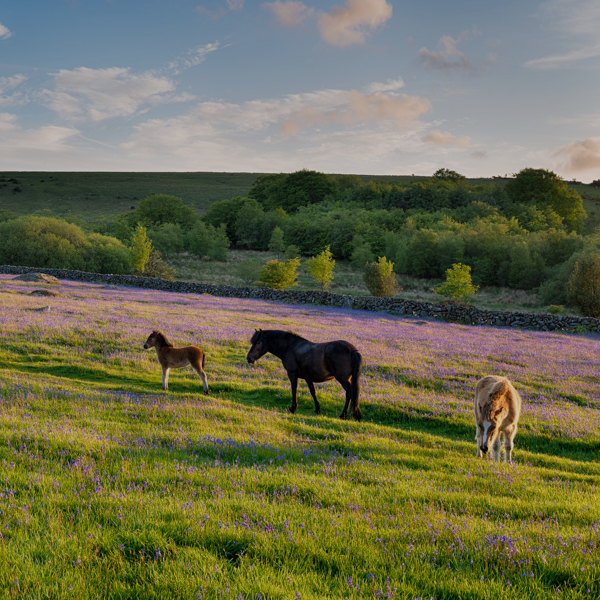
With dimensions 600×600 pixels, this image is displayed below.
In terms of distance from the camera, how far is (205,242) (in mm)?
90375

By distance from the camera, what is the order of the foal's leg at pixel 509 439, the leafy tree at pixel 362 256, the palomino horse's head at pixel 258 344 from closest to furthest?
the foal's leg at pixel 509 439
the palomino horse's head at pixel 258 344
the leafy tree at pixel 362 256

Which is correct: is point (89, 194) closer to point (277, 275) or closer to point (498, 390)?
point (277, 275)

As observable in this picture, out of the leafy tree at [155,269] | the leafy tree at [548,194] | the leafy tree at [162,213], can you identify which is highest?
the leafy tree at [548,194]

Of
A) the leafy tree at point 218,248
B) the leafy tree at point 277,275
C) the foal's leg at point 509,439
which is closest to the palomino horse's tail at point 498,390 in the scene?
the foal's leg at point 509,439

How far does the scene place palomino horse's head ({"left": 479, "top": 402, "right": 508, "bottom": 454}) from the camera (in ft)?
22.1

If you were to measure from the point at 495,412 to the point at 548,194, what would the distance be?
118945mm

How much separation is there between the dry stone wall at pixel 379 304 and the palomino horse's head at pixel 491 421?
1207 inches

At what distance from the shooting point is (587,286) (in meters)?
42.9

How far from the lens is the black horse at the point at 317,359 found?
962 cm

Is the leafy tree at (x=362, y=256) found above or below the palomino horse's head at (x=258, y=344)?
above

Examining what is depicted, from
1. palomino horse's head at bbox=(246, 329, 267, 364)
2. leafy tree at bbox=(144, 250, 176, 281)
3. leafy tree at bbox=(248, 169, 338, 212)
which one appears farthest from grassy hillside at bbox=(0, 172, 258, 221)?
palomino horse's head at bbox=(246, 329, 267, 364)

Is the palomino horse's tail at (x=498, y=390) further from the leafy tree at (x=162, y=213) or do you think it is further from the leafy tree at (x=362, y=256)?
the leafy tree at (x=162, y=213)

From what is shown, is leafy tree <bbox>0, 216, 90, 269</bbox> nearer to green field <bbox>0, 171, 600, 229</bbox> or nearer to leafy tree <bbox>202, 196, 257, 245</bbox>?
leafy tree <bbox>202, 196, 257, 245</bbox>

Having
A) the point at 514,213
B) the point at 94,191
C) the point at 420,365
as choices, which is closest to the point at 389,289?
the point at 420,365
